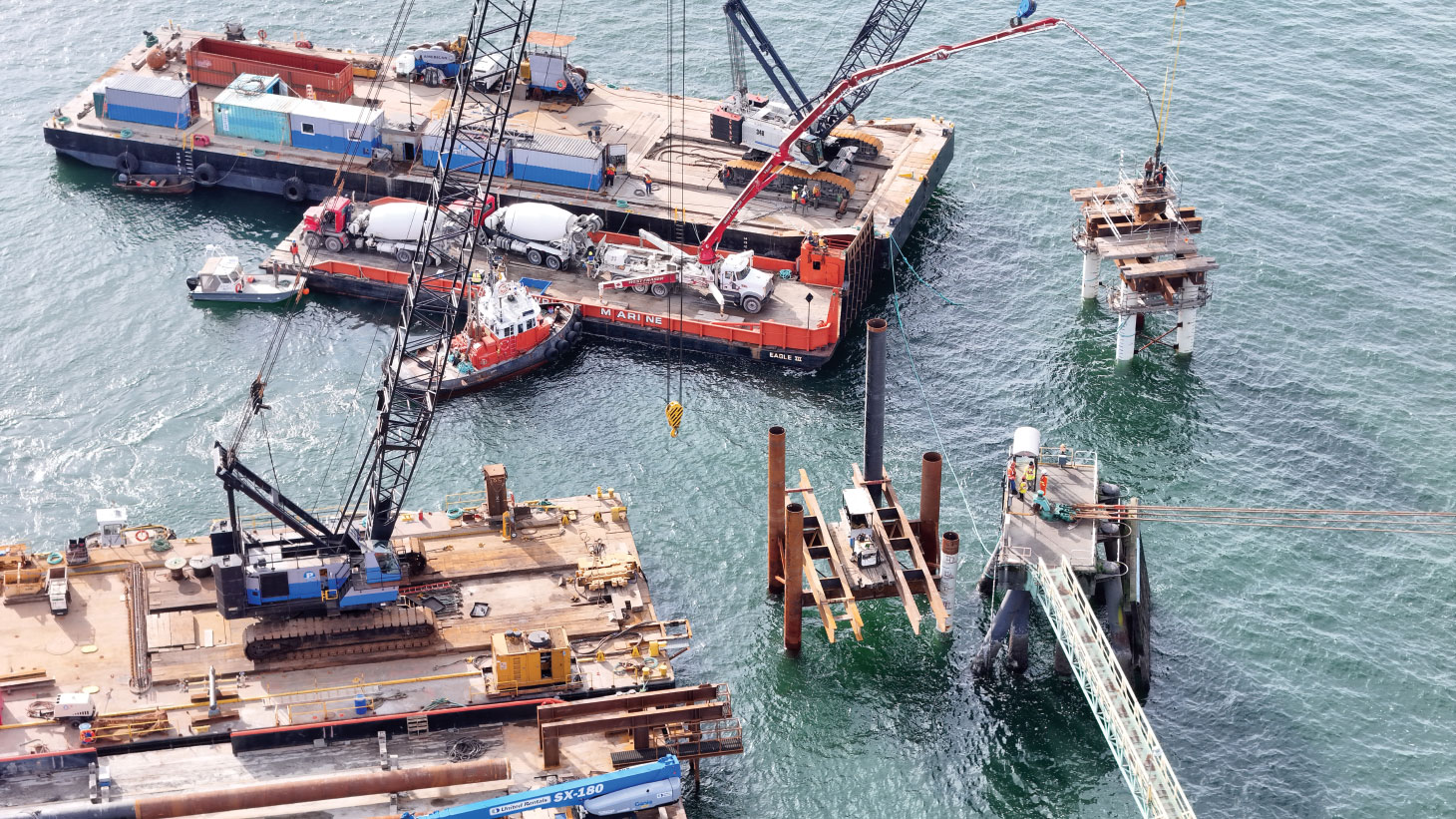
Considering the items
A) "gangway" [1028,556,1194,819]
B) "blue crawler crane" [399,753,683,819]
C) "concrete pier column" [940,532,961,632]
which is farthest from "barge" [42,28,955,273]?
"blue crawler crane" [399,753,683,819]

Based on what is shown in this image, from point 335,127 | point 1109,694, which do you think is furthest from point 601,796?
point 335,127

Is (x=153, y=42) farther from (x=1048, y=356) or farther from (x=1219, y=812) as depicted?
(x=1219, y=812)

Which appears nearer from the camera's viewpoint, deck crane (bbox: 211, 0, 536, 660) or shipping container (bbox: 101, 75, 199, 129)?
deck crane (bbox: 211, 0, 536, 660)

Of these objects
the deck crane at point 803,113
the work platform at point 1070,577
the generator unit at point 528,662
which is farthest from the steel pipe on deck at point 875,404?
the deck crane at point 803,113

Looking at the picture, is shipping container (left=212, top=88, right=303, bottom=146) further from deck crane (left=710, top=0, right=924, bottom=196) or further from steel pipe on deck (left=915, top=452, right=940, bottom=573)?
steel pipe on deck (left=915, top=452, right=940, bottom=573)

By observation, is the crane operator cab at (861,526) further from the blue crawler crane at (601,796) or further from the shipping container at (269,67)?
the shipping container at (269,67)
